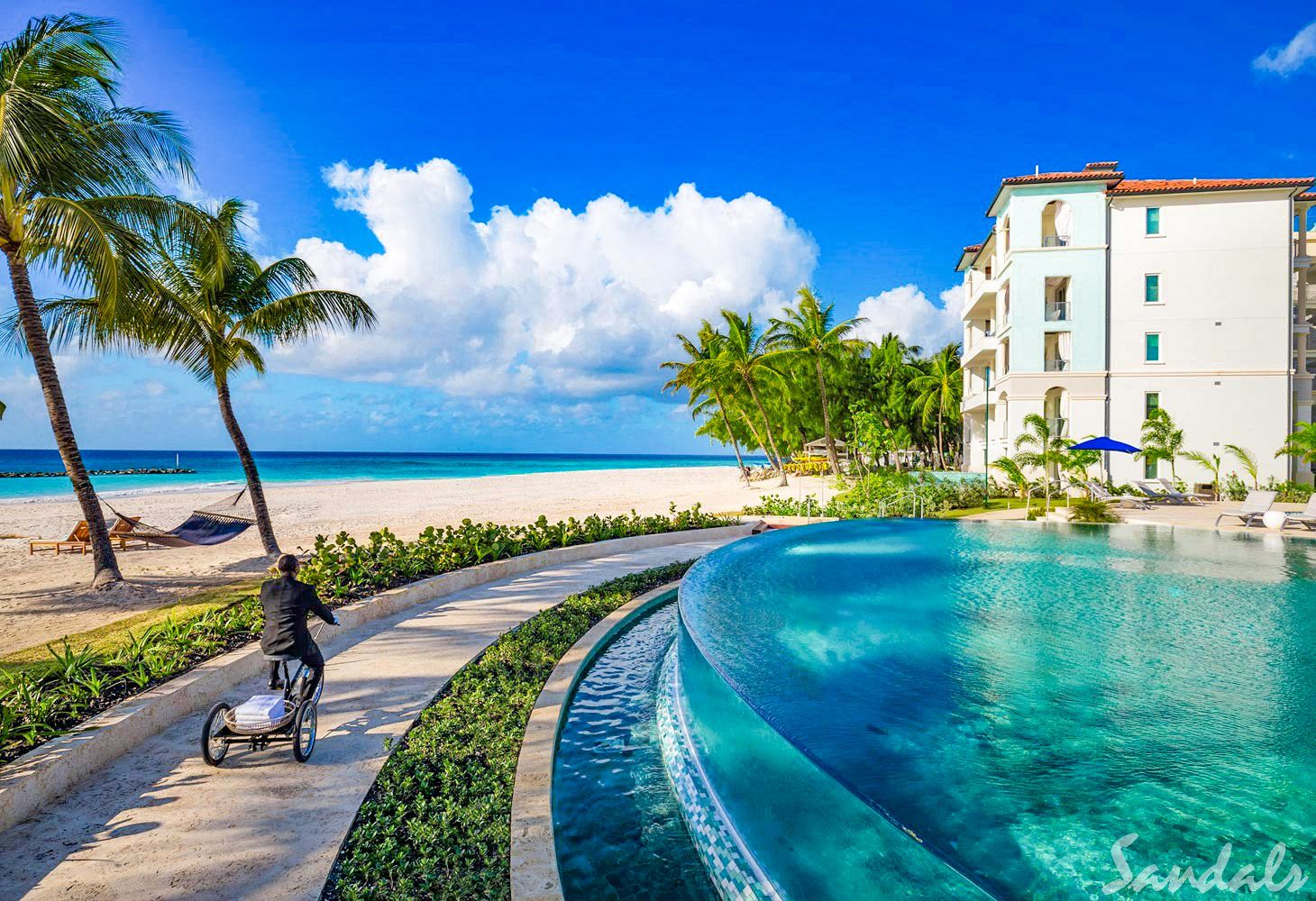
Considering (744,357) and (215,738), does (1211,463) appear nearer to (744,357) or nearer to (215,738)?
(744,357)

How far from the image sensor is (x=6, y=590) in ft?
39.7

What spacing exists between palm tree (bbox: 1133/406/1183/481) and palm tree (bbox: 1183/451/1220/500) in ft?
1.28

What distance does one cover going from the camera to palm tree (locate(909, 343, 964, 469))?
3966cm

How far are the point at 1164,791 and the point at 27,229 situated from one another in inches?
600

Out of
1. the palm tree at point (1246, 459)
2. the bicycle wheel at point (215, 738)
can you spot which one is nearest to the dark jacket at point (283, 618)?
the bicycle wheel at point (215, 738)

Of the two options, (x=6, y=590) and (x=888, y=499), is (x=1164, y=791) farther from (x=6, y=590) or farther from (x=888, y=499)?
(x=6, y=590)

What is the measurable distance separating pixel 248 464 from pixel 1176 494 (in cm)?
2761

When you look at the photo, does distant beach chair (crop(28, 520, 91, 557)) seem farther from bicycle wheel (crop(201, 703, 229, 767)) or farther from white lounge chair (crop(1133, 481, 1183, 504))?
white lounge chair (crop(1133, 481, 1183, 504))

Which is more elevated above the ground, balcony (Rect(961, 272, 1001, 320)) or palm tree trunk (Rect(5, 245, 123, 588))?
balcony (Rect(961, 272, 1001, 320))

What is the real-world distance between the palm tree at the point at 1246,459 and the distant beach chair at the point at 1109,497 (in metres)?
5.03

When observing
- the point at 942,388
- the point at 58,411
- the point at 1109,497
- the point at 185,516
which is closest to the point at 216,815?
the point at 58,411

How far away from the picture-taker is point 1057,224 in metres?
26.9

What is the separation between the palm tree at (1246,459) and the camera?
2445 cm

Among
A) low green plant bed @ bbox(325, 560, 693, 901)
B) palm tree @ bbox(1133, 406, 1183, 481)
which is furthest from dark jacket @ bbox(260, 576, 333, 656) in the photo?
palm tree @ bbox(1133, 406, 1183, 481)
